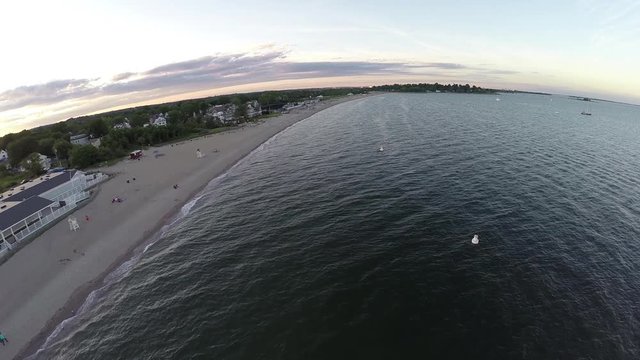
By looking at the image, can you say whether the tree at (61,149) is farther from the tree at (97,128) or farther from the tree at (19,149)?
the tree at (97,128)

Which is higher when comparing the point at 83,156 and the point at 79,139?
the point at 79,139

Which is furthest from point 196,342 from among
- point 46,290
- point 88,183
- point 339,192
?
point 88,183

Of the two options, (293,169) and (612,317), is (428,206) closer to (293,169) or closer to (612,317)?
(612,317)

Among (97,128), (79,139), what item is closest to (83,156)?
(79,139)

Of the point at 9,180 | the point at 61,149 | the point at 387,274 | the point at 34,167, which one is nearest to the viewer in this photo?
the point at 387,274

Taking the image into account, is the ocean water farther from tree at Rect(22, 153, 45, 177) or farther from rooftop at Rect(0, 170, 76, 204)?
tree at Rect(22, 153, 45, 177)

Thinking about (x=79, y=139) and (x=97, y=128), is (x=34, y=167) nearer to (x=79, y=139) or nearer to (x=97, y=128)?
(x=79, y=139)

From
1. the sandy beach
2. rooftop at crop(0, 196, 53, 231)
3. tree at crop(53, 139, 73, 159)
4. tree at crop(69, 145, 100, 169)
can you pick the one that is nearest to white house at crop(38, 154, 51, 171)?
tree at crop(53, 139, 73, 159)
